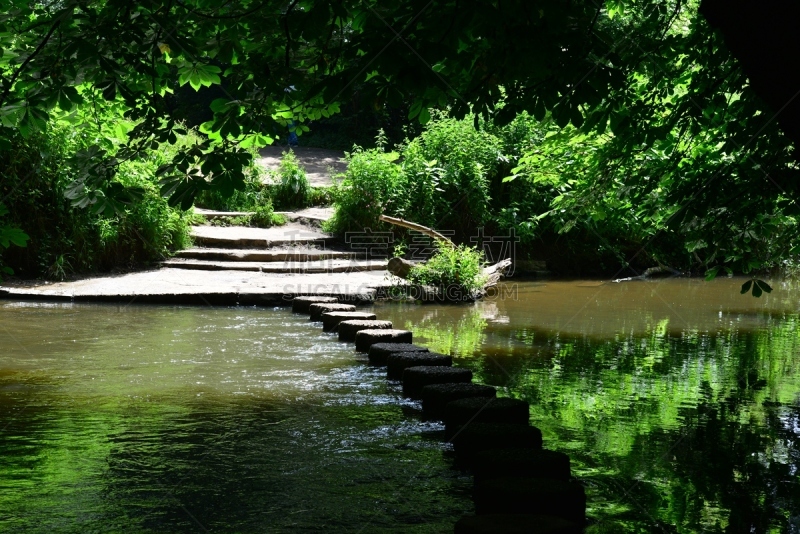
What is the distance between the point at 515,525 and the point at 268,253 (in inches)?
458

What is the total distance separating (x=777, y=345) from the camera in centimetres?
902

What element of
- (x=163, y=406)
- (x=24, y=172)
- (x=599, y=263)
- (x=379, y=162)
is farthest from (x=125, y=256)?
(x=599, y=263)

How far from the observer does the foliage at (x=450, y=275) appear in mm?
12852

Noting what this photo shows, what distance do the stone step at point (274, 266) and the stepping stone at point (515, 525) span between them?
10775 mm

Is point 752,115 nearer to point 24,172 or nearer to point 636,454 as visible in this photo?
point 636,454

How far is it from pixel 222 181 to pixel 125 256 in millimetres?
10915

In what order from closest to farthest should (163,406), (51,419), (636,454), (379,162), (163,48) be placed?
1. (163,48)
2. (636,454)
3. (51,419)
4. (163,406)
5. (379,162)

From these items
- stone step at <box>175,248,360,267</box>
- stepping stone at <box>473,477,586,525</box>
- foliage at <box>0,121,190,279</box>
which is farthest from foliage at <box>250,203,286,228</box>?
stepping stone at <box>473,477,586,525</box>

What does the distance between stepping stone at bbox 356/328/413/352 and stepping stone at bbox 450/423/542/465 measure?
3.36m

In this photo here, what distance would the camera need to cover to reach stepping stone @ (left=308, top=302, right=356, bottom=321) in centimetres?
983

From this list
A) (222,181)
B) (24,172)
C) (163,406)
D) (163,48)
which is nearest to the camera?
(222,181)

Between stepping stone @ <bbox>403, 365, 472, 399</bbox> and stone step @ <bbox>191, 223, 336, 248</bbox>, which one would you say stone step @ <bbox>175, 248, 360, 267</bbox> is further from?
stepping stone @ <bbox>403, 365, 472, 399</bbox>

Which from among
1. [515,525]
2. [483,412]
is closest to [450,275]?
[483,412]

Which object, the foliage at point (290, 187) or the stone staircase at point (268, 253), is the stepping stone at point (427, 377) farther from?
the foliage at point (290, 187)
